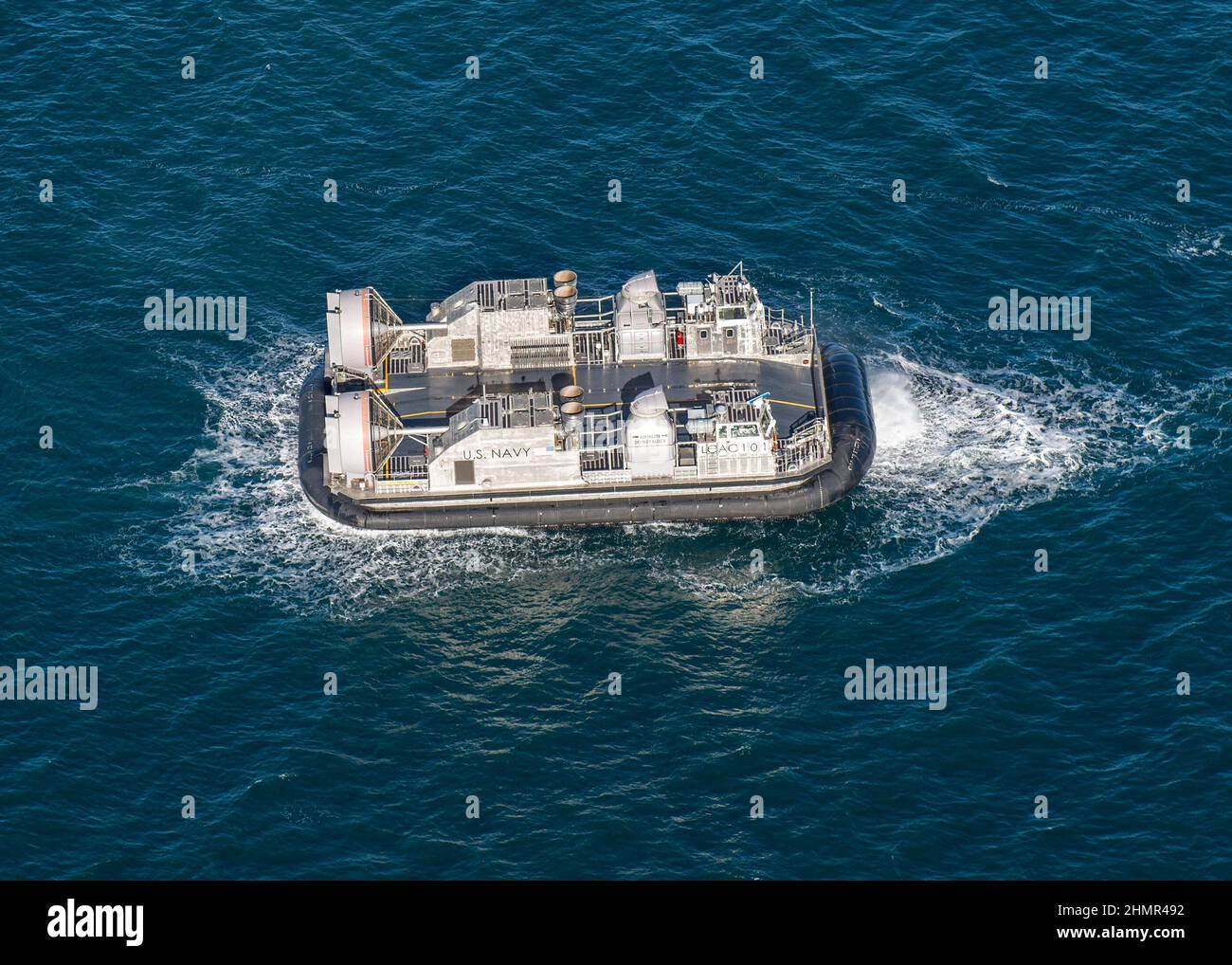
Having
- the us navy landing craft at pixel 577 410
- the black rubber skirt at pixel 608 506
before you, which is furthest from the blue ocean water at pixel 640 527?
the us navy landing craft at pixel 577 410

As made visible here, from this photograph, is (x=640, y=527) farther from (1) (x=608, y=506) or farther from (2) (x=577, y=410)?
(2) (x=577, y=410)

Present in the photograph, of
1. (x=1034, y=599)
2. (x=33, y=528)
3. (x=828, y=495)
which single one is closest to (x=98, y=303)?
(x=33, y=528)

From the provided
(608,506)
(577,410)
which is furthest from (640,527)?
(577,410)

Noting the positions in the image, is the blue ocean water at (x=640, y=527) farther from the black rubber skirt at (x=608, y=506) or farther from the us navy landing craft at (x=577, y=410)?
the us navy landing craft at (x=577, y=410)

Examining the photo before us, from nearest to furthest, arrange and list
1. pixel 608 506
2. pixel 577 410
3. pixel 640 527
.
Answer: pixel 608 506, pixel 640 527, pixel 577 410

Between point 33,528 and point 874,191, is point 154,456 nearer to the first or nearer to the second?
point 33,528
